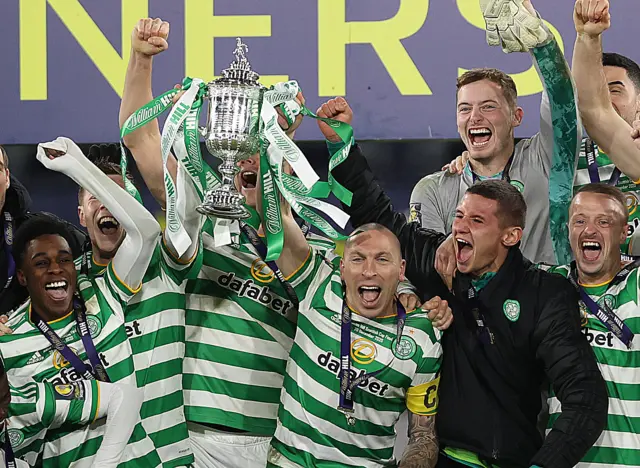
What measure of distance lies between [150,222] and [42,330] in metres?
0.53

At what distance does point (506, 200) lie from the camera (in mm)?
4062

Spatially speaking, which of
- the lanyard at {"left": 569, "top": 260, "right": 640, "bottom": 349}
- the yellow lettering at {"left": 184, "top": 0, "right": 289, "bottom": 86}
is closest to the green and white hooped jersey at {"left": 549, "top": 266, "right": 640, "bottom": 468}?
the lanyard at {"left": 569, "top": 260, "right": 640, "bottom": 349}

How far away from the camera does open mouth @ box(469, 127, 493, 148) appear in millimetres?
4359

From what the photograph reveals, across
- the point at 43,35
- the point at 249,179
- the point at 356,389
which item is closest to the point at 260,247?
the point at 249,179

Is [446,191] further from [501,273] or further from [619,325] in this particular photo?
[619,325]

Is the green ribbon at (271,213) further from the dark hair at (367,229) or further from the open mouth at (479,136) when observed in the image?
the open mouth at (479,136)

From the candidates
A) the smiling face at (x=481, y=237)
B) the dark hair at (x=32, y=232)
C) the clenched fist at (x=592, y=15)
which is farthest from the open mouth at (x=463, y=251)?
the dark hair at (x=32, y=232)

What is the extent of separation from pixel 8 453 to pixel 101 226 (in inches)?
35.4

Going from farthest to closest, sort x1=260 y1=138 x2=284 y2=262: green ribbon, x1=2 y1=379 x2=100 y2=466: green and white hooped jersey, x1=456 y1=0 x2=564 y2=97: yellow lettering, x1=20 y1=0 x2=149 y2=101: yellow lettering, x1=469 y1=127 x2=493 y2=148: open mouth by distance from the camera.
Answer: x1=20 y1=0 x2=149 y2=101: yellow lettering → x1=456 y1=0 x2=564 y2=97: yellow lettering → x1=469 y1=127 x2=493 y2=148: open mouth → x1=2 y1=379 x2=100 y2=466: green and white hooped jersey → x1=260 y1=138 x2=284 y2=262: green ribbon

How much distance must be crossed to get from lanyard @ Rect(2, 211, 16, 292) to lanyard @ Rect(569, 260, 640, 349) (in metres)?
2.01

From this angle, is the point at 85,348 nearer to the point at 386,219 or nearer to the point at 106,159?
the point at 106,159

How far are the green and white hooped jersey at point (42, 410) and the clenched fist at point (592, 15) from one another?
2074 mm

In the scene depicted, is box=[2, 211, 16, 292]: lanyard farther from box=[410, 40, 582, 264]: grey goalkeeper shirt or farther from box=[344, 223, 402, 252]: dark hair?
box=[410, 40, 582, 264]: grey goalkeeper shirt

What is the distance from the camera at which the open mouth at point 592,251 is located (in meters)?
3.93
